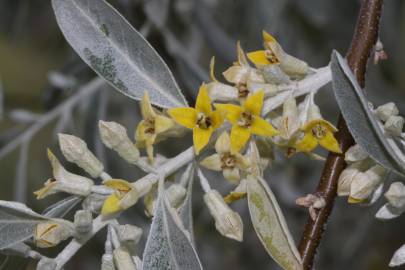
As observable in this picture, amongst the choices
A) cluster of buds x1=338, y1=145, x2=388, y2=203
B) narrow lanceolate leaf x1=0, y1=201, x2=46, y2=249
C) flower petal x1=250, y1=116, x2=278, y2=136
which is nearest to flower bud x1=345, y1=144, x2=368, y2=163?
cluster of buds x1=338, y1=145, x2=388, y2=203

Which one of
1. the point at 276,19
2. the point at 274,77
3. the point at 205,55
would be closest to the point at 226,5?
the point at 276,19

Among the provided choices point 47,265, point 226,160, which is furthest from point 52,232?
point 226,160

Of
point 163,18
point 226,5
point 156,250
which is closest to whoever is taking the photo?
point 156,250

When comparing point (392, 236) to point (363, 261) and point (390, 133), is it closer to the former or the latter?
point (363, 261)

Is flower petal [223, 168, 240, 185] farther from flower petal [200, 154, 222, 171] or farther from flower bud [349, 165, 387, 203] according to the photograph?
flower bud [349, 165, 387, 203]

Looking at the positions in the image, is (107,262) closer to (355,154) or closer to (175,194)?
(175,194)

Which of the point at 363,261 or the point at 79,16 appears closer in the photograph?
the point at 79,16

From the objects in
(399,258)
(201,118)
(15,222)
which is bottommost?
(399,258)
